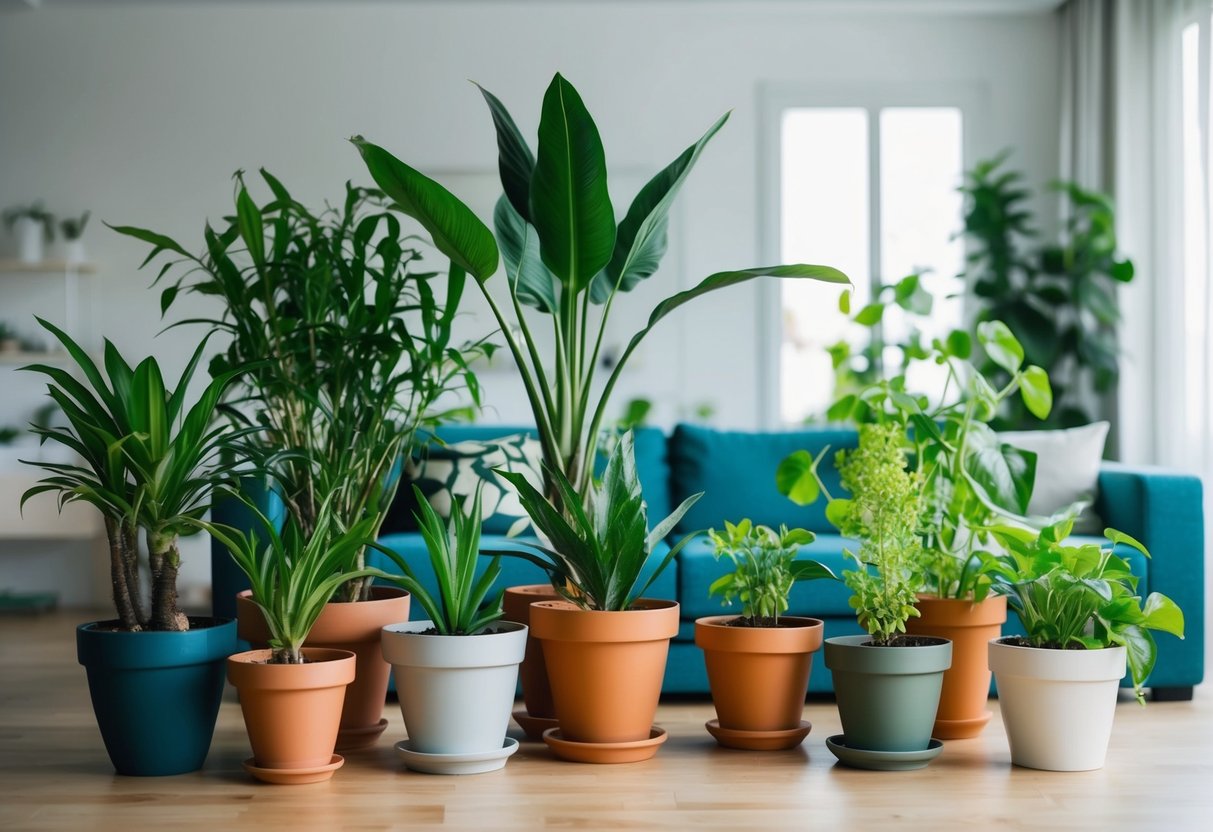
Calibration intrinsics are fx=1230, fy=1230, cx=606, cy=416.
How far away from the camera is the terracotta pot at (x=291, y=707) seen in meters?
2.36

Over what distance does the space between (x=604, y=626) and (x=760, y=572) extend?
1.30ft

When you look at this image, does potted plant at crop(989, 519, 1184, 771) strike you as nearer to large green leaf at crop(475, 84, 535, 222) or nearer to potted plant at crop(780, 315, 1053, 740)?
potted plant at crop(780, 315, 1053, 740)

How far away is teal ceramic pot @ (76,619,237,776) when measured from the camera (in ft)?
7.84

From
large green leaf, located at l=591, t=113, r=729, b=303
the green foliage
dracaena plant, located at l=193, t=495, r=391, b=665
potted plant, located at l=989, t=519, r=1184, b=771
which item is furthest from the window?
dracaena plant, located at l=193, t=495, r=391, b=665

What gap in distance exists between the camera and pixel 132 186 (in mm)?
5469

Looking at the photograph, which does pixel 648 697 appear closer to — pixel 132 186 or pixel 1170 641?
pixel 1170 641

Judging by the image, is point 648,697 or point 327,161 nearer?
point 648,697

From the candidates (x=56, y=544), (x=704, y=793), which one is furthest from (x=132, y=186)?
(x=704, y=793)

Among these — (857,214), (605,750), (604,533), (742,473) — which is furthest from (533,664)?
(857,214)

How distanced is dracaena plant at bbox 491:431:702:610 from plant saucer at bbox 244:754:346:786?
599mm

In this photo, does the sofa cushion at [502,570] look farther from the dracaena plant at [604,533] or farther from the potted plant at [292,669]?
the potted plant at [292,669]

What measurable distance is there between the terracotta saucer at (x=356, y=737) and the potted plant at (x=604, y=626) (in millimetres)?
432

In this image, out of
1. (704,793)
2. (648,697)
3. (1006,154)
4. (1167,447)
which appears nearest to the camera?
(704,793)

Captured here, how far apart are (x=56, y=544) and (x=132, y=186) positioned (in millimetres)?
1622
